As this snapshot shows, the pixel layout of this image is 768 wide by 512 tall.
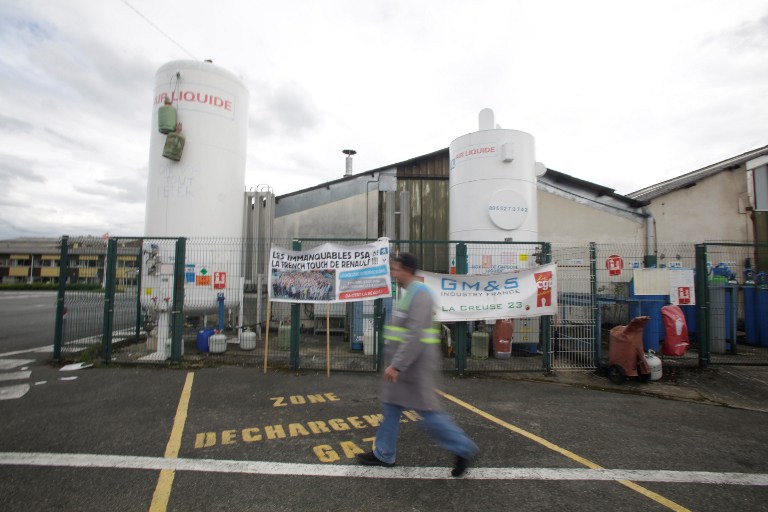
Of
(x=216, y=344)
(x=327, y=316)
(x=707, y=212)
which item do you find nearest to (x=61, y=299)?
(x=216, y=344)

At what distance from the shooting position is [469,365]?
25.2ft

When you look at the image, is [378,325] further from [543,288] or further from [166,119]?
[166,119]

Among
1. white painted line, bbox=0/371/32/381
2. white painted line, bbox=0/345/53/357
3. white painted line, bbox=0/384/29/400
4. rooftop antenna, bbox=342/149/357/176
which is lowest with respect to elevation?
white painted line, bbox=0/384/29/400

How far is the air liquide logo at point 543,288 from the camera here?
711 cm

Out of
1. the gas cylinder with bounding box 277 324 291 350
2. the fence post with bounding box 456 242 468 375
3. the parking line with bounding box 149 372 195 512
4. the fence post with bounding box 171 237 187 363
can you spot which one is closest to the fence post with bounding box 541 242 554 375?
the fence post with bounding box 456 242 468 375

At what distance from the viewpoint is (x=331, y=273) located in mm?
7066

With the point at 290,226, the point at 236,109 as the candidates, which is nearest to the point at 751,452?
the point at 236,109

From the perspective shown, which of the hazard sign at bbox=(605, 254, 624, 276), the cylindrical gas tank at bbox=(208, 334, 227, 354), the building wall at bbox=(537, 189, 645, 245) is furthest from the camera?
the building wall at bbox=(537, 189, 645, 245)

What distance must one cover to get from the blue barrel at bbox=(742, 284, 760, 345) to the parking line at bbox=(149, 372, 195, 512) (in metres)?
12.3

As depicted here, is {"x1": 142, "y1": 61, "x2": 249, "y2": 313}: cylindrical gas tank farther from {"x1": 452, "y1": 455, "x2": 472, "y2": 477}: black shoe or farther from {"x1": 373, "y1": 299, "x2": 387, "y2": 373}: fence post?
{"x1": 452, "y1": 455, "x2": 472, "y2": 477}: black shoe

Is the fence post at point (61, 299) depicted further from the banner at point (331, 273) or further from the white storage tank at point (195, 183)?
the banner at point (331, 273)

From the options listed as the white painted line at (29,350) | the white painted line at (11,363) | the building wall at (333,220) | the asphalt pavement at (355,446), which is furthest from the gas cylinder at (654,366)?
the white painted line at (29,350)

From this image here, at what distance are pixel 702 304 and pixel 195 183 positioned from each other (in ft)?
34.6

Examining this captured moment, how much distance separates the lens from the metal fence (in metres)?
7.37
